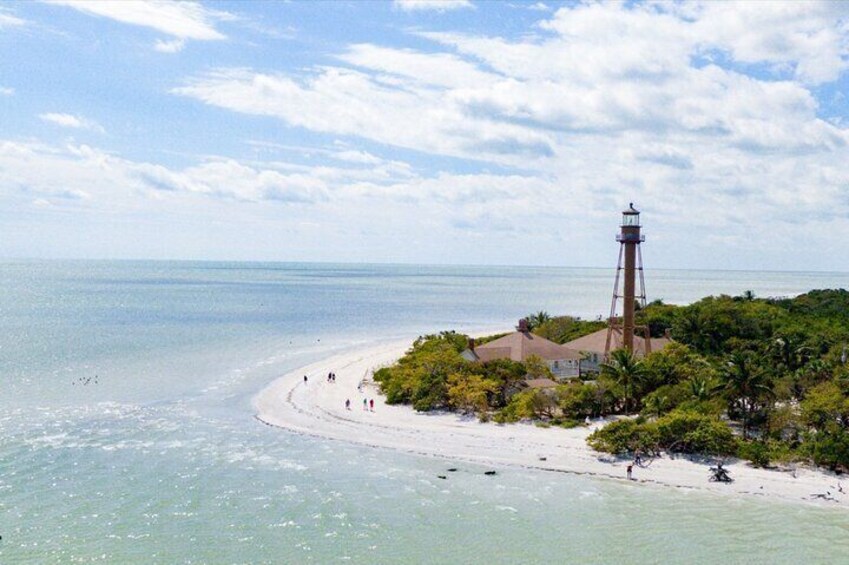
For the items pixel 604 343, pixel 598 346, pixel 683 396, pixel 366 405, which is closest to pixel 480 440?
pixel 366 405

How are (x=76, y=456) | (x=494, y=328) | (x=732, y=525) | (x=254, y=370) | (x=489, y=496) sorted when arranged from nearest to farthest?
(x=732, y=525), (x=489, y=496), (x=76, y=456), (x=254, y=370), (x=494, y=328)

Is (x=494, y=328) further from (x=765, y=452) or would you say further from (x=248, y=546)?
(x=248, y=546)

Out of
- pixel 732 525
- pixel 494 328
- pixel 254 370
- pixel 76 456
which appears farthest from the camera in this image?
pixel 494 328

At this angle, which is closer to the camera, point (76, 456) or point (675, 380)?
point (76, 456)

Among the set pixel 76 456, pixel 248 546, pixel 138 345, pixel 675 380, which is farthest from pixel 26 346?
pixel 675 380

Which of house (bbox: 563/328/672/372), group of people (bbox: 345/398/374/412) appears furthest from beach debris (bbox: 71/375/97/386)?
house (bbox: 563/328/672/372)

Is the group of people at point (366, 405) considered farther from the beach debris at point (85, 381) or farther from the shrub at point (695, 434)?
the beach debris at point (85, 381)

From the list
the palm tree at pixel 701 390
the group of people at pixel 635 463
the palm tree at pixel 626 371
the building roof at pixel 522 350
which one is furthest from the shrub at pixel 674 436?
the building roof at pixel 522 350
